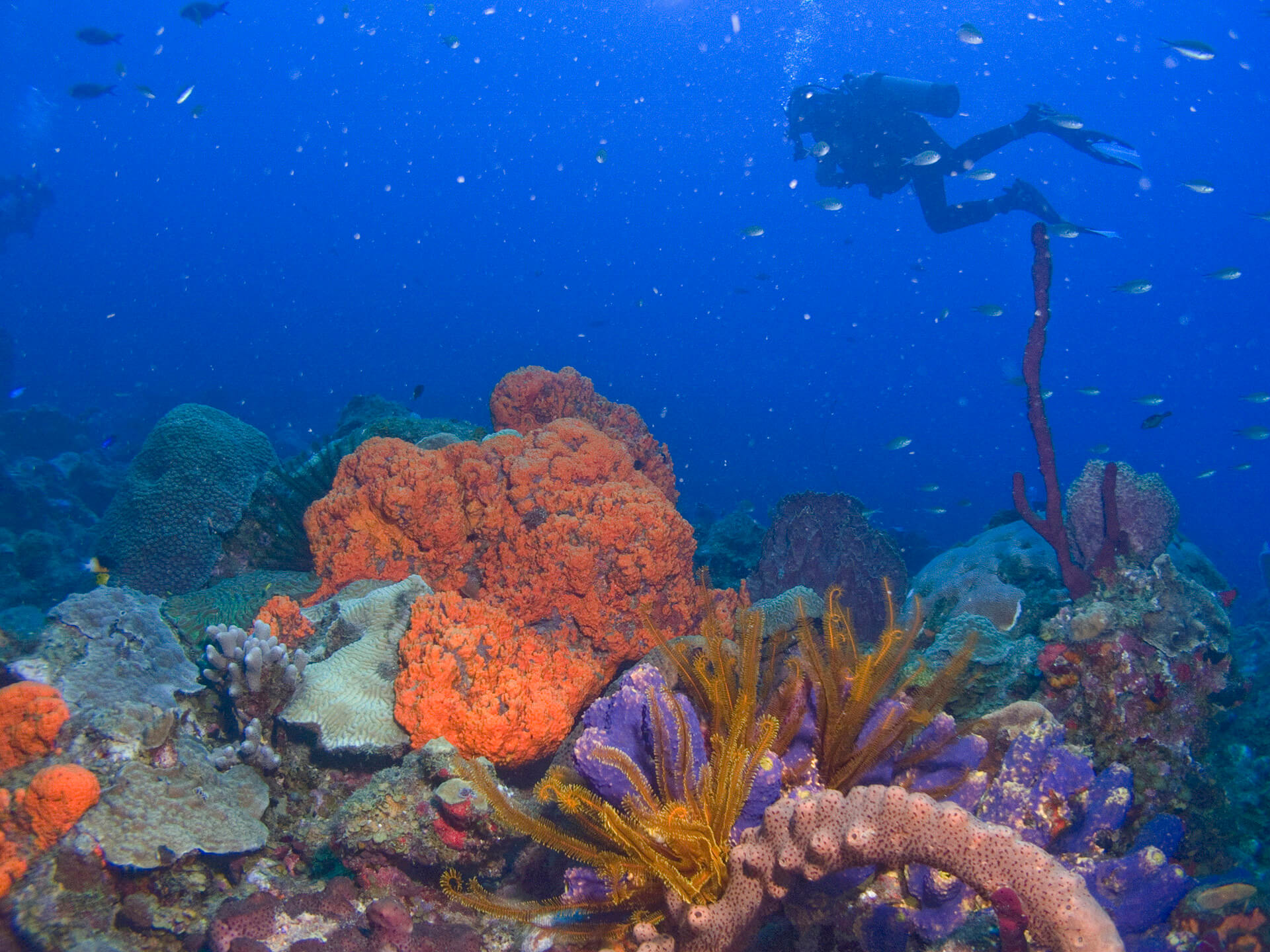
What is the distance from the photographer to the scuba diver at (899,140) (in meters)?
16.1

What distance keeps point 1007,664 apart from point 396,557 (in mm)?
5358

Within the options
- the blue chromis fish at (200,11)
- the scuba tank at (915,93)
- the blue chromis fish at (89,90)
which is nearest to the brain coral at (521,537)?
the scuba tank at (915,93)

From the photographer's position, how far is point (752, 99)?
109438mm

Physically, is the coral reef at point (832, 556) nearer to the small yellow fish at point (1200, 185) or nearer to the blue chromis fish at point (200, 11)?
the small yellow fish at point (1200, 185)

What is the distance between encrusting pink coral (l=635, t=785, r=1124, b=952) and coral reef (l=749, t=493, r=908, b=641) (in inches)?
238

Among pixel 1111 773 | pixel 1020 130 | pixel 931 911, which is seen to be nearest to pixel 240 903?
pixel 931 911

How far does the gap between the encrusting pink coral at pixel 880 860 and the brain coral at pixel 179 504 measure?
22.7 ft

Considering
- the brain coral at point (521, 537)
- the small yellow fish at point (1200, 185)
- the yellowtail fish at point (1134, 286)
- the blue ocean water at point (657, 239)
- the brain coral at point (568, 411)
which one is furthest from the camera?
the blue ocean water at point (657, 239)

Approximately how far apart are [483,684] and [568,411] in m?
5.15

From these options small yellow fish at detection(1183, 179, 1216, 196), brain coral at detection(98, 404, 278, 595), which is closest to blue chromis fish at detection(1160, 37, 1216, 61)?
small yellow fish at detection(1183, 179, 1216, 196)

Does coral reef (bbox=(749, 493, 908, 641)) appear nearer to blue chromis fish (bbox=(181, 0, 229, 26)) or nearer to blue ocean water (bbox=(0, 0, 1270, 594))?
blue chromis fish (bbox=(181, 0, 229, 26))

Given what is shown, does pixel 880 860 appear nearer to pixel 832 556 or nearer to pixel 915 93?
pixel 832 556


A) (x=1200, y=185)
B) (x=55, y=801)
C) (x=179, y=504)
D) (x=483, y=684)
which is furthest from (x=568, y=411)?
(x=1200, y=185)

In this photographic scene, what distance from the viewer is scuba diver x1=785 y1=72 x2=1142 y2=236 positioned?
633 inches
